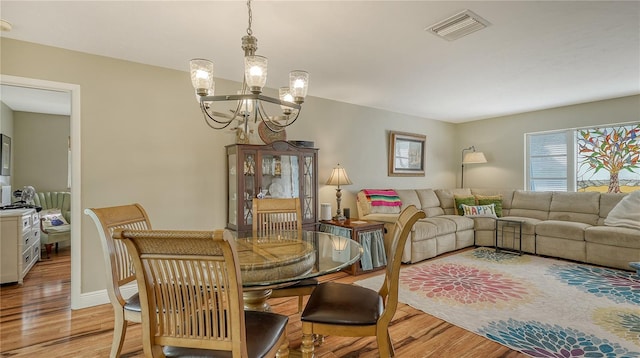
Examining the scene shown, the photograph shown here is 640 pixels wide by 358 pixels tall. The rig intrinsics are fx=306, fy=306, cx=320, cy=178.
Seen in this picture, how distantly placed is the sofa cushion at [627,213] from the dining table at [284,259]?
13.4ft

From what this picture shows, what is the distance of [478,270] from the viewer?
381 cm

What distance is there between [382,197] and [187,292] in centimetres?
372

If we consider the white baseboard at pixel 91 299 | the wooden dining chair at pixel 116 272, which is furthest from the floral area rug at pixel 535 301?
the white baseboard at pixel 91 299

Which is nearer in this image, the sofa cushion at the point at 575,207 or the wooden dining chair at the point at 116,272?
the wooden dining chair at the point at 116,272

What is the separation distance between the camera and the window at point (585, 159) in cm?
446

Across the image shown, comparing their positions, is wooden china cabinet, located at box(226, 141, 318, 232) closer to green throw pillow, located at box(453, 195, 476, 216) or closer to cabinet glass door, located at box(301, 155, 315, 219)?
cabinet glass door, located at box(301, 155, 315, 219)

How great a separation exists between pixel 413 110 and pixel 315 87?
2.14 metres

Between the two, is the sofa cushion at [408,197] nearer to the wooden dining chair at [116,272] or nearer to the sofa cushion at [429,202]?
the sofa cushion at [429,202]

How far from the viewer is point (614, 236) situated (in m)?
3.80

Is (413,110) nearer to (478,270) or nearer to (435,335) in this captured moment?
(478,270)

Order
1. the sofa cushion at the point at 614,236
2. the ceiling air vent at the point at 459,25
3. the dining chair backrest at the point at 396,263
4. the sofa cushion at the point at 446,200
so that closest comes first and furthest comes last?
the dining chair backrest at the point at 396,263
the ceiling air vent at the point at 459,25
the sofa cushion at the point at 614,236
the sofa cushion at the point at 446,200

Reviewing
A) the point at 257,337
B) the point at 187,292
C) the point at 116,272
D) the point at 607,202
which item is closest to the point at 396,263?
the point at 257,337

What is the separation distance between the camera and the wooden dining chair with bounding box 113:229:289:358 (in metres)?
1.03

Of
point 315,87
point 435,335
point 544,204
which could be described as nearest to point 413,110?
point 315,87
